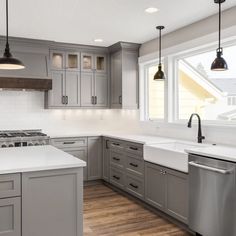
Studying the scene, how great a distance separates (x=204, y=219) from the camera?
2.86 metres

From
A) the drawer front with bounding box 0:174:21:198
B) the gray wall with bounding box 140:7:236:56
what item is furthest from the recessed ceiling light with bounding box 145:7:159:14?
the drawer front with bounding box 0:174:21:198

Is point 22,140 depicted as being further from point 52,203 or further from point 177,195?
point 177,195

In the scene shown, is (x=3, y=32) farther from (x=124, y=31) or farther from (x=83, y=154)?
(x=83, y=154)

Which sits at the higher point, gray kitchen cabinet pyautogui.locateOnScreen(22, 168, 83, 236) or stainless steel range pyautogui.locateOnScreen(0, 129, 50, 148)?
stainless steel range pyautogui.locateOnScreen(0, 129, 50, 148)

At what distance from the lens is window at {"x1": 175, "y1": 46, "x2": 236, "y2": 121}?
3.73 metres

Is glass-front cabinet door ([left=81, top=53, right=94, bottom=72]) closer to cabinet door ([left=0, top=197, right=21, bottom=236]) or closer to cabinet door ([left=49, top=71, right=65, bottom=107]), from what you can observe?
cabinet door ([left=49, top=71, right=65, bottom=107])

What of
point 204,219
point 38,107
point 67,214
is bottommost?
point 204,219

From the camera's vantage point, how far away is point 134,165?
13.9ft

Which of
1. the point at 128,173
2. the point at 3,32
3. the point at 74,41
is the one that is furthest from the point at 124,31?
the point at 128,173

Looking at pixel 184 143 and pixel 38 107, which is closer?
pixel 184 143

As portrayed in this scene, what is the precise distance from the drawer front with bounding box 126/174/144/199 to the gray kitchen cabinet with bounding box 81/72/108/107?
5.54 ft

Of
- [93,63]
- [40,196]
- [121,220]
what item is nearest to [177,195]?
[121,220]

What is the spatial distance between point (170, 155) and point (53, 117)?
2802 mm

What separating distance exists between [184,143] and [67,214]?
2.06 metres
